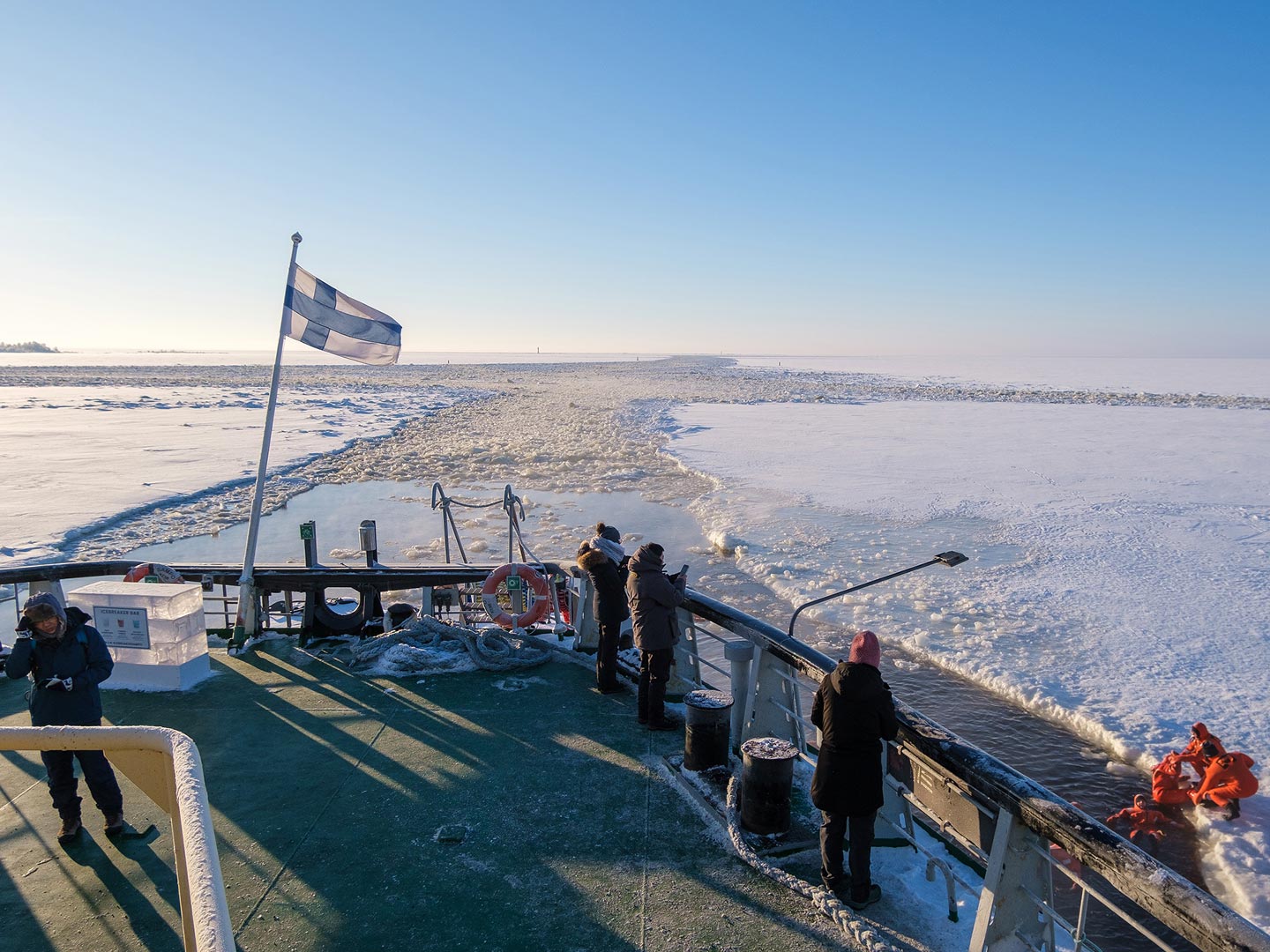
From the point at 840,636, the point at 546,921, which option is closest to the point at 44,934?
the point at 546,921

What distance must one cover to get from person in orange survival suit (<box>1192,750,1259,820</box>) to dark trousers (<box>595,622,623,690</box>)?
598 centimetres

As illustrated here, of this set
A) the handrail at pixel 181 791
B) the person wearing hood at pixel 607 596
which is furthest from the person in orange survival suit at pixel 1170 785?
the handrail at pixel 181 791

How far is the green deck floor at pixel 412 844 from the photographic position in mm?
3713

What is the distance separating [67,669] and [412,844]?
2.08 metres

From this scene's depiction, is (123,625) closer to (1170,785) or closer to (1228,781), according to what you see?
(1170,785)

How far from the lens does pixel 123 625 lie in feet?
21.0

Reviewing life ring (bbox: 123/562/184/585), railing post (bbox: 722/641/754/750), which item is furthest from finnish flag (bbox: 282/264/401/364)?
railing post (bbox: 722/641/754/750)

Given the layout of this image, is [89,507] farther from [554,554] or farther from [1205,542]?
[1205,542]

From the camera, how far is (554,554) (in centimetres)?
1585

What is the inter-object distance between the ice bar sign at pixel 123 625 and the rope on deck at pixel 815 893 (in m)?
4.88

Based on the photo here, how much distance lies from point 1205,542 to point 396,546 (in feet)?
55.0

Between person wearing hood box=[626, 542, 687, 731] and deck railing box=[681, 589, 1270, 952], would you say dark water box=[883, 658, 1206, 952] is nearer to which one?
person wearing hood box=[626, 542, 687, 731]

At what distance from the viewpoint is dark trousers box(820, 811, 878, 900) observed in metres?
3.82

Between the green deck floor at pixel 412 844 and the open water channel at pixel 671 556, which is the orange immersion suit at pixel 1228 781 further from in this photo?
the green deck floor at pixel 412 844
